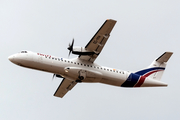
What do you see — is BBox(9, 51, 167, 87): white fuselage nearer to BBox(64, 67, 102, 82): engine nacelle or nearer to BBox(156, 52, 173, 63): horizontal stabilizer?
BBox(64, 67, 102, 82): engine nacelle

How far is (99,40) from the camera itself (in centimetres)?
2414

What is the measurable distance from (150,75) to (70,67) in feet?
24.9

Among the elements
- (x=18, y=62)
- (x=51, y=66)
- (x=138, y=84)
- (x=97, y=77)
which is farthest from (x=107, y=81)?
(x=18, y=62)

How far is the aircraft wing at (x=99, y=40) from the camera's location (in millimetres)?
23078

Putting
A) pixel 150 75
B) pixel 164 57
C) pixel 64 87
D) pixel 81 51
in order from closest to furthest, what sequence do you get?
pixel 81 51, pixel 164 57, pixel 150 75, pixel 64 87

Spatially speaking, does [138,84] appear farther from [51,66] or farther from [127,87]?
[51,66]

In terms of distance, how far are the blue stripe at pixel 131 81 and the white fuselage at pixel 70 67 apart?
0.26 meters

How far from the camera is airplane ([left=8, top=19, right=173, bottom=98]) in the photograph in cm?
2434

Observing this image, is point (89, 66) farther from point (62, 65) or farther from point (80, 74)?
point (62, 65)

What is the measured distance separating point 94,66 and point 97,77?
39.6 inches

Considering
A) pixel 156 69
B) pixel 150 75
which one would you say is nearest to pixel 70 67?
pixel 150 75

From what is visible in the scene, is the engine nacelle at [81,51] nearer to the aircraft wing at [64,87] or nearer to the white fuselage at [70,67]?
the white fuselage at [70,67]

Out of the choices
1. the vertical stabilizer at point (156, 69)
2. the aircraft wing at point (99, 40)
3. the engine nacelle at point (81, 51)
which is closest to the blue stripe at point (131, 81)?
the vertical stabilizer at point (156, 69)


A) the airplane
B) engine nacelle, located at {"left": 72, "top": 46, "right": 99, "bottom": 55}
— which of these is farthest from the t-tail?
engine nacelle, located at {"left": 72, "top": 46, "right": 99, "bottom": 55}
